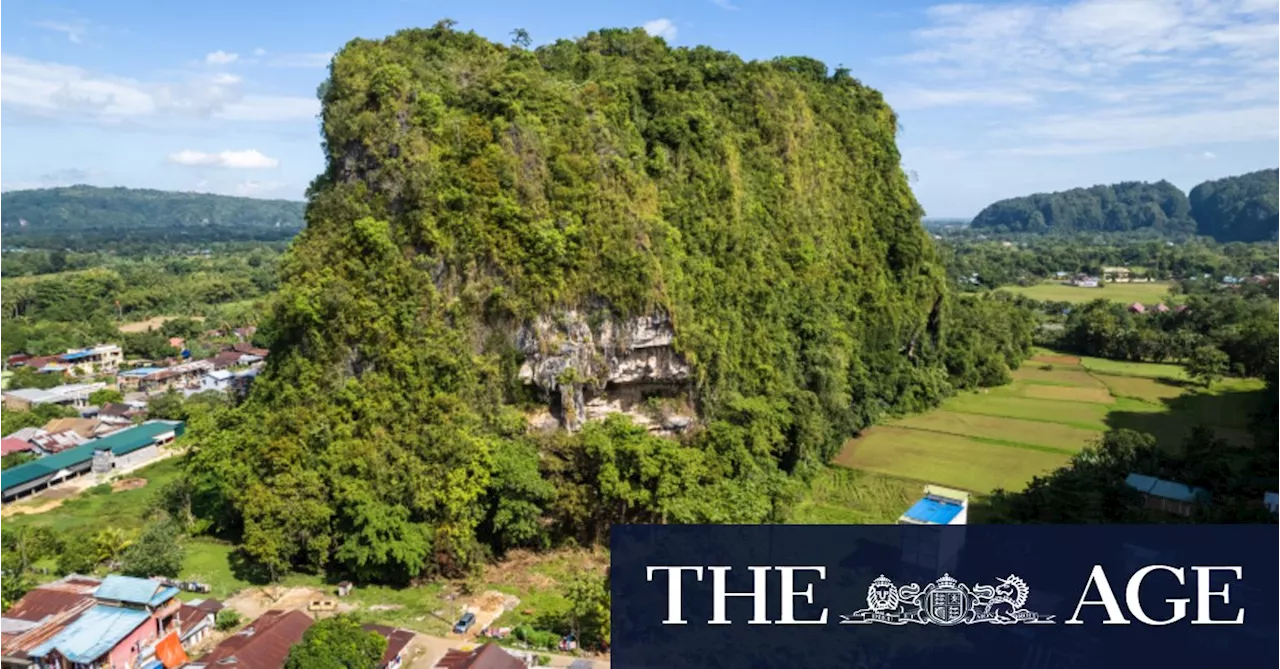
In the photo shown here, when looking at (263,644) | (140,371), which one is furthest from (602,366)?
(140,371)

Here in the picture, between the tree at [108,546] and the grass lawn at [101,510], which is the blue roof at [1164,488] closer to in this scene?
the tree at [108,546]

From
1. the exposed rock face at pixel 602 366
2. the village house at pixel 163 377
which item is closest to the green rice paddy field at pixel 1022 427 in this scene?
the exposed rock face at pixel 602 366

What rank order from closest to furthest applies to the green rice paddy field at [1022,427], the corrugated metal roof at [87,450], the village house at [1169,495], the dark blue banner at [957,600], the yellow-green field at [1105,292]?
1. the dark blue banner at [957,600]
2. the village house at [1169,495]
3. the green rice paddy field at [1022,427]
4. the corrugated metal roof at [87,450]
5. the yellow-green field at [1105,292]

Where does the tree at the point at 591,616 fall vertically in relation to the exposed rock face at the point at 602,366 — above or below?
below

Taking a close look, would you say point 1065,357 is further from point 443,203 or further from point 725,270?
point 443,203

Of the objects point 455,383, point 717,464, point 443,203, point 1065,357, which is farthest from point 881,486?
point 1065,357

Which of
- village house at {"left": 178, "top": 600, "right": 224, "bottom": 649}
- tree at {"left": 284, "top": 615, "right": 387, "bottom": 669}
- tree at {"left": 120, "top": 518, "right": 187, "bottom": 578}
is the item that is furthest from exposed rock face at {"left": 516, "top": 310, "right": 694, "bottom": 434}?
tree at {"left": 120, "top": 518, "right": 187, "bottom": 578}

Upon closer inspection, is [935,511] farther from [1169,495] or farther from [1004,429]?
[1004,429]
